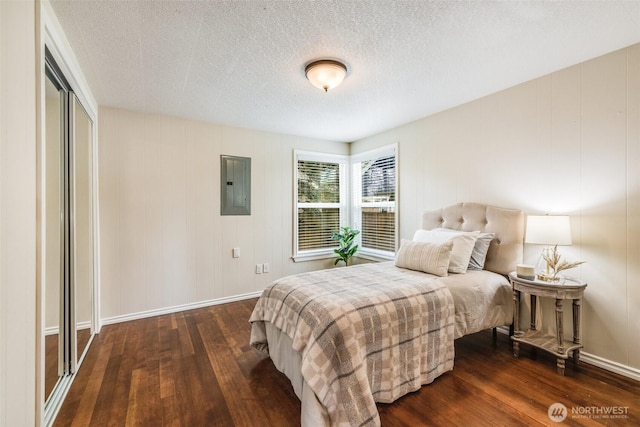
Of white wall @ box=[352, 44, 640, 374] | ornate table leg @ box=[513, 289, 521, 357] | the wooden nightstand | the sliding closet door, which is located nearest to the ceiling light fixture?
white wall @ box=[352, 44, 640, 374]

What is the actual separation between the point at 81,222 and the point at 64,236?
536mm

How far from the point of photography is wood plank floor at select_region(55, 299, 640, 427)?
162 centimetres

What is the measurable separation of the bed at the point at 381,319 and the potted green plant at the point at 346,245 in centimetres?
158

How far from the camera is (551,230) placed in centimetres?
211

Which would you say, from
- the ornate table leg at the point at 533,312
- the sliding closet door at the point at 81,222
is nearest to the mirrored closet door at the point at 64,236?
the sliding closet door at the point at 81,222

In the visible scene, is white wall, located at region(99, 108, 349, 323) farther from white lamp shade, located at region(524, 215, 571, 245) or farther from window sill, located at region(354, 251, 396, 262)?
white lamp shade, located at region(524, 215, 571, 245)

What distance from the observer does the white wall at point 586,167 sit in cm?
200

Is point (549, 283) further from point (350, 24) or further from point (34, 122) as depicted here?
point (34, 122)

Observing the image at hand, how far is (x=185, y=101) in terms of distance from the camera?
9.56ft

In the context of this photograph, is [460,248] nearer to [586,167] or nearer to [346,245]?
[586,167]

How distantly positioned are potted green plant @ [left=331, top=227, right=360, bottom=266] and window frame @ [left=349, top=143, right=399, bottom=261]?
0.24m

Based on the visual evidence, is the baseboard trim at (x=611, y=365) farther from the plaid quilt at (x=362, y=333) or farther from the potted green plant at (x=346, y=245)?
the potted green plant at (x=346, y=245)

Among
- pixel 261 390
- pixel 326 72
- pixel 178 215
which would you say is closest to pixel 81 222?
pixel 178 215

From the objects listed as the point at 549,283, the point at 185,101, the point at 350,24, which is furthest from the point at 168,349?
the point at 549,283
